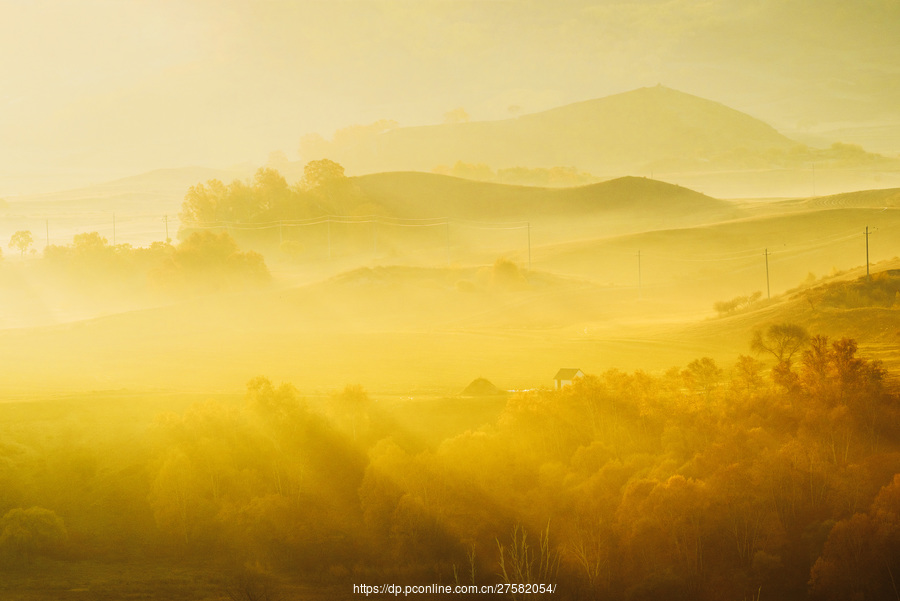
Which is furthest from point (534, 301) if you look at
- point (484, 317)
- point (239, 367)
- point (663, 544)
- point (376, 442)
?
point (663, 544)

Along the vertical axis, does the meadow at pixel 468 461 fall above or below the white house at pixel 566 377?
below

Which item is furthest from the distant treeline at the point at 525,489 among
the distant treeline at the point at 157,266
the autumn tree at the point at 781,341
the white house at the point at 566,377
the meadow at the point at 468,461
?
the distant treeline at the point at 157,266

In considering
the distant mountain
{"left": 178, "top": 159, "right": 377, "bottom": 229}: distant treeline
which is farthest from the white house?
the distant mountain

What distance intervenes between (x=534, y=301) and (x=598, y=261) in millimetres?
24819

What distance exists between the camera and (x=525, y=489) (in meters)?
27.8

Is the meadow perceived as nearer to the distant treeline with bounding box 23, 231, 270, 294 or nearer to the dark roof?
the dark roof

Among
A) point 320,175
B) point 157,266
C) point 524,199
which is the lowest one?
point 157,266

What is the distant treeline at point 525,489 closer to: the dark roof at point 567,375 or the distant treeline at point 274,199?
the dark roof at point 567,375

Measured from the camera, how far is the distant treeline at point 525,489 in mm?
23984

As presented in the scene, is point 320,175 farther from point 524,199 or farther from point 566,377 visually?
point 566,377

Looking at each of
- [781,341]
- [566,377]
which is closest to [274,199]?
[781,341]

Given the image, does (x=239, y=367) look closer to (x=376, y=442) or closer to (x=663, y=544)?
(x=376, y=442)

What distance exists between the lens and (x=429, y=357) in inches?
1890

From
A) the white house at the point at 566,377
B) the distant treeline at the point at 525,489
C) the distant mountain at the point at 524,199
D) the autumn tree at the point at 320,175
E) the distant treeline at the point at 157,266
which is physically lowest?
the distant treeline at the point at 525,489
